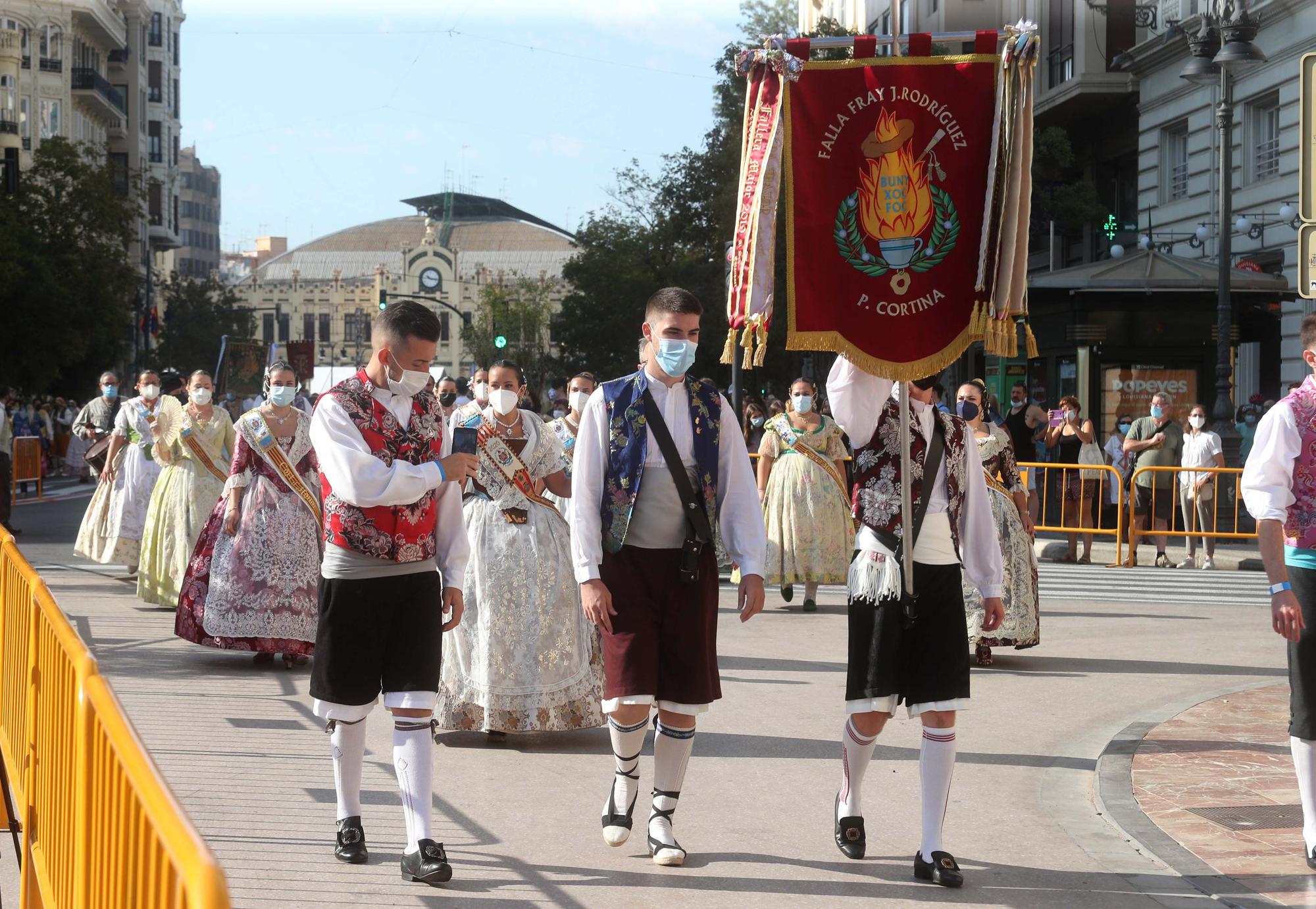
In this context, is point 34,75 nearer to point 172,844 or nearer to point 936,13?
point 936,13

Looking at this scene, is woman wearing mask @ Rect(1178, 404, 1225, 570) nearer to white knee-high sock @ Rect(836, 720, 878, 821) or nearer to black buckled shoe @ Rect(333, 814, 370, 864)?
white knee-high sock @ Rect(836, 720, 878, 821)

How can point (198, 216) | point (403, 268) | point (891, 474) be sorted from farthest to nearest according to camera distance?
1. point (403, 268)
2. point (198, 216)
3. point (891, 474)

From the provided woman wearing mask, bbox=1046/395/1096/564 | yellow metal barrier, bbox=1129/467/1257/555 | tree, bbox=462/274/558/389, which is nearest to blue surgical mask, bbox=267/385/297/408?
yellow metal barrier, bbox=1129/467/1257/555

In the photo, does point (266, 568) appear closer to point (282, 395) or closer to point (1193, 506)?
point (282, 395)

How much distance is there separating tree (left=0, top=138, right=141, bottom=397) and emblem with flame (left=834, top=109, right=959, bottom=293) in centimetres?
3192

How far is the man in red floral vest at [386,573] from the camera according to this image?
5355 millimetres

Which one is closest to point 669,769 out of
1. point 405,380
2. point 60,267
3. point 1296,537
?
point 405,380

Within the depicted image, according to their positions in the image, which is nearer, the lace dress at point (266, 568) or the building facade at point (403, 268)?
the lace dress at point (266, 568)

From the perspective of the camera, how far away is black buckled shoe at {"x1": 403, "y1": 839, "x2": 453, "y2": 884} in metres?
5.27

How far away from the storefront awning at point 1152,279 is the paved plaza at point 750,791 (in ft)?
37.7

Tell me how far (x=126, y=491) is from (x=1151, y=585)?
32.2 feet

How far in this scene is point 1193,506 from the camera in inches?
709

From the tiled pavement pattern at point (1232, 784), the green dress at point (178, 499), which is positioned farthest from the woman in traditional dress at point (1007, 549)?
the green dress at point (178, 499)

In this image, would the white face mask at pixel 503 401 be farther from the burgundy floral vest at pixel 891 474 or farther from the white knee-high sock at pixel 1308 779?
the white knee-high sock at pixel 1308 779
